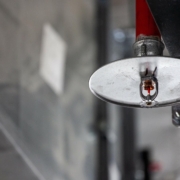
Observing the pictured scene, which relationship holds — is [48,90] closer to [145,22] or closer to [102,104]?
[102,104]

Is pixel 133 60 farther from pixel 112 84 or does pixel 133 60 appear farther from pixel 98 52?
pixel 98 52

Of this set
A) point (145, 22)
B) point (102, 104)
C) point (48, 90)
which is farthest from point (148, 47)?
point (102, 104)

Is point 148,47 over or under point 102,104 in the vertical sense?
over

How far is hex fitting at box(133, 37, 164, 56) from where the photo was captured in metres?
0.33

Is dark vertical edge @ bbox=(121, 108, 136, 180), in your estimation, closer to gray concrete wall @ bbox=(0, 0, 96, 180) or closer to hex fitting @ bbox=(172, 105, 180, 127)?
gray concrete wall @ bbox=(0, 0, 96, 180)

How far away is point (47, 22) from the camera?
82cm

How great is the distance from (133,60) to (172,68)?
0.13 feet

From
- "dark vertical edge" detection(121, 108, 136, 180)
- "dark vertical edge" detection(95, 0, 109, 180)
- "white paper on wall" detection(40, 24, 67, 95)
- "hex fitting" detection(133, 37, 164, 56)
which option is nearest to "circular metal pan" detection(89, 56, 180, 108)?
"hex fitting" detection(133, 37, 164, 56)

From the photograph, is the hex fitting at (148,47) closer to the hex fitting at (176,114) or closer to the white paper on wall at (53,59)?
the hex fitting at (176,114)

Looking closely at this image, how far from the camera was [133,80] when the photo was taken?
347 mm

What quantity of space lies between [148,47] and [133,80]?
4 cm

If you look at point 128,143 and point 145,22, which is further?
point 128,143

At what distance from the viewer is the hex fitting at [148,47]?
1.07 feet

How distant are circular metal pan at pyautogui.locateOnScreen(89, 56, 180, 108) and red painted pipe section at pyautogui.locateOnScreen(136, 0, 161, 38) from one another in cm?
4
